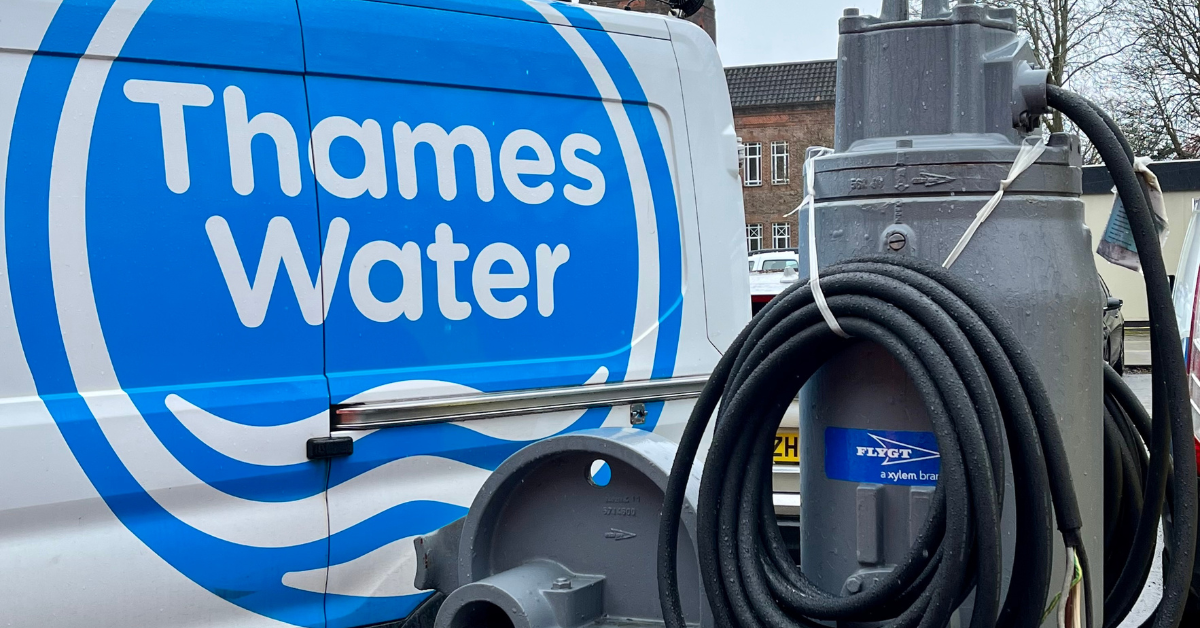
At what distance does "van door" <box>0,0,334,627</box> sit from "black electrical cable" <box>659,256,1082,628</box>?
1.29m

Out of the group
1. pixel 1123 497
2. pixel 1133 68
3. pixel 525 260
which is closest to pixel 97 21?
pixel 525 260

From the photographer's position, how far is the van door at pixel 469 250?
3039mm

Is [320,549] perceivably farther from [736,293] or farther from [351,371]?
[736,293]

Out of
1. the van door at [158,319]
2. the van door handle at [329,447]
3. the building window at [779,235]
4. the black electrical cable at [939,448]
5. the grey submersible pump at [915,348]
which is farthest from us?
the building window at [779,235]

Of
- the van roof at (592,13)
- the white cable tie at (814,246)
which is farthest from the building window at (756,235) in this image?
the white cable tie at (814,246)

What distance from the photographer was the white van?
8.64ft

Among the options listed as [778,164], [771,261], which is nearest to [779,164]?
[778,164]

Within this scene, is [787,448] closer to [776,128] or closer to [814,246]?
[814,246]

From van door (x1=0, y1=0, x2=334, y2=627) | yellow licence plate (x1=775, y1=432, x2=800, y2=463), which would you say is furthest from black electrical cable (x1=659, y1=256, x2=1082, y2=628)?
yellow licence plate (x1=775, y1=432, x2=800, y2=463)

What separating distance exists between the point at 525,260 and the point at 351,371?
602 millimetres

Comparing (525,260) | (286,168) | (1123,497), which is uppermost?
(286,168)

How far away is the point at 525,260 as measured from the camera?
330 centimetres

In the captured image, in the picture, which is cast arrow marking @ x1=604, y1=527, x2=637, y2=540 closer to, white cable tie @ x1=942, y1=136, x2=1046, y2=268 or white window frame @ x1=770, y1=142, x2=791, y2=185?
white cable tie @ x1=942, y1=136, x2=1046, y2=268

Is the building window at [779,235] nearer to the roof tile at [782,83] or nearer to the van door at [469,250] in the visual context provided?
the roof tile at [782,83]
